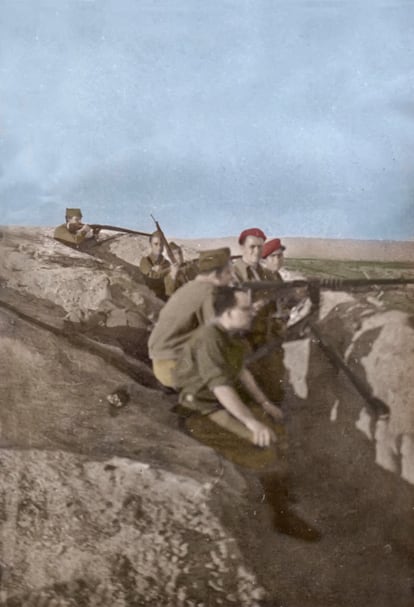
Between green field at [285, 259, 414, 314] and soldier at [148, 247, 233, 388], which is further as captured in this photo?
green field at [285, 259, 414, 314]

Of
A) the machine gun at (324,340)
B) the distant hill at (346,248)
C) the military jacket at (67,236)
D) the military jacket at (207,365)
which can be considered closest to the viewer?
the military jacket at (207,365)

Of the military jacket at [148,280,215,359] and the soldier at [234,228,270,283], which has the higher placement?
the soldier at [234,228,270,283]

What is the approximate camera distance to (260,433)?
3164mm

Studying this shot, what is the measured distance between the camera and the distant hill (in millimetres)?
3359

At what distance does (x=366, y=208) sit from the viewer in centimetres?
339

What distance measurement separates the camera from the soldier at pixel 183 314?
124 inches

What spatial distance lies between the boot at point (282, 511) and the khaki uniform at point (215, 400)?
10 centimetres

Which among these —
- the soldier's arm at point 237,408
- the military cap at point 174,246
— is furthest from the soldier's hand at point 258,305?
the military cap at point 174,246

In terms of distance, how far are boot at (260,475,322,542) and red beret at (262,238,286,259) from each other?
1.04m

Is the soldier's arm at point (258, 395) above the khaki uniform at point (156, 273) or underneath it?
underneath

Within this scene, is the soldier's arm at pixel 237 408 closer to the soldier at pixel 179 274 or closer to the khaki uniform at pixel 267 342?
the khaki uniform at pixel 267 342

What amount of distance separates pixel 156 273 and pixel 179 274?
154 mm

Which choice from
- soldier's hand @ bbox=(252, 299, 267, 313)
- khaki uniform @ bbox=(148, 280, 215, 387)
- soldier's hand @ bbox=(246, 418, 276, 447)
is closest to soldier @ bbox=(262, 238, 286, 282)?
soldier's hand @ bbox=(252, 299, 267, 313)

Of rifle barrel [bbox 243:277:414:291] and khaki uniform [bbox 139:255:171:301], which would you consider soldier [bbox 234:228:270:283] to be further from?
khaki uniform [bbox 139:255:171:301]
